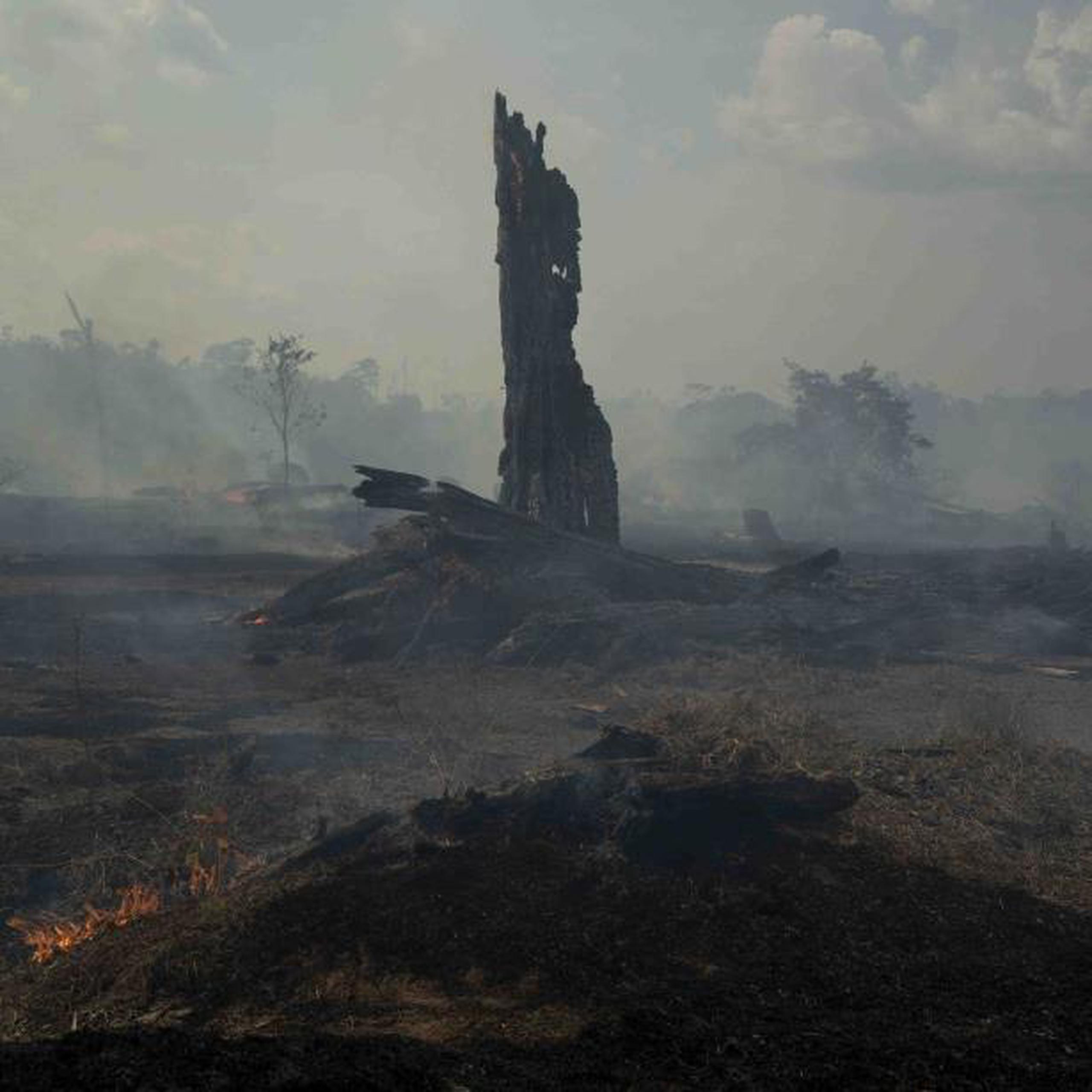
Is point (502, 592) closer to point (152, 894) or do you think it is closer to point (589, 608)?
point (589, 608)

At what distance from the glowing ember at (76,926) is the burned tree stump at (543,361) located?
682 inches

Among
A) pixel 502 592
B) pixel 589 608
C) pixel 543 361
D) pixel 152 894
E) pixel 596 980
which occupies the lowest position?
pixel 152 894

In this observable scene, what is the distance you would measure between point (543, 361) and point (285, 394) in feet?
90.0

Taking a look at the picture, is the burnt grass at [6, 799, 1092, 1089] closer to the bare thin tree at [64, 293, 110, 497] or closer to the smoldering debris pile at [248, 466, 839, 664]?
the smoldering debris pile at [248, 466, 839, 664]

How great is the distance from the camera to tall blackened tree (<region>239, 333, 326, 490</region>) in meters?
49.2

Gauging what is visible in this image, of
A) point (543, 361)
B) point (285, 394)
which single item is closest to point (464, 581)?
point (543, 361)

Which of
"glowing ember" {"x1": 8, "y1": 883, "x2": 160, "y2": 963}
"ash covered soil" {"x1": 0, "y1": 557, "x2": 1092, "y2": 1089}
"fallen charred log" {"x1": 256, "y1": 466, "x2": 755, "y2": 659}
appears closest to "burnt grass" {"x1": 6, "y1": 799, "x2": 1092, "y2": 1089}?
"ash covered soil" {"x1": 0, "y1": 557, "x2": 1092, "y2": 1089}

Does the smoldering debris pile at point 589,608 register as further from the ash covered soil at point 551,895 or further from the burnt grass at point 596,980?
the burnt grass at point 596,980

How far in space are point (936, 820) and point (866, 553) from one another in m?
31.7

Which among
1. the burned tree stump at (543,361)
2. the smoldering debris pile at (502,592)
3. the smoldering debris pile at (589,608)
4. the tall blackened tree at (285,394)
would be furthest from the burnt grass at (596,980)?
the tall blackened tree at (285,394)

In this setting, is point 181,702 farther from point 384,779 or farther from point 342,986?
point 342,986

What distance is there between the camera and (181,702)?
51.7 ft

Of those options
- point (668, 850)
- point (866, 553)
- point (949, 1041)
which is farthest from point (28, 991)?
point (866, 553)

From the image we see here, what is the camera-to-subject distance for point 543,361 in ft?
80.1
